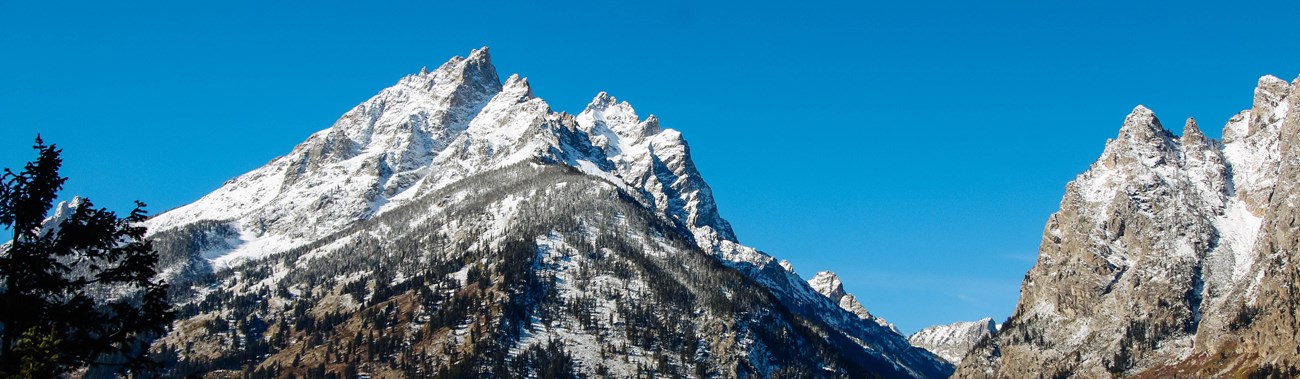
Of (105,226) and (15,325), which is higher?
(105,226)

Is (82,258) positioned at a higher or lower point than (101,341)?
higher

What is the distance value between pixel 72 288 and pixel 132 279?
1719mm

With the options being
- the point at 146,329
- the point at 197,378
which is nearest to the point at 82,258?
the point at 146,329

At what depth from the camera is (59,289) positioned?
32031 mm

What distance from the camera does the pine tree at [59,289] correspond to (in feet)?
102

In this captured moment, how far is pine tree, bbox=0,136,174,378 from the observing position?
102ft

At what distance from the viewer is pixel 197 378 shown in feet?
104

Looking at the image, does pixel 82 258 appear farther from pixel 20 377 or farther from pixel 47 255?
pixel 20 377

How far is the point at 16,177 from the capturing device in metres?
32.5

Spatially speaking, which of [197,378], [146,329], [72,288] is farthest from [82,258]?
[197,378]

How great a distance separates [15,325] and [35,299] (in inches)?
35.5

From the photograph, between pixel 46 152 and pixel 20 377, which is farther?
pixel 46 152

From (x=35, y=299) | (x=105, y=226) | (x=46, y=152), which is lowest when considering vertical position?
(x=35, y=299)

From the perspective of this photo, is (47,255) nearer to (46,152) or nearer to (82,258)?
(82,258)
